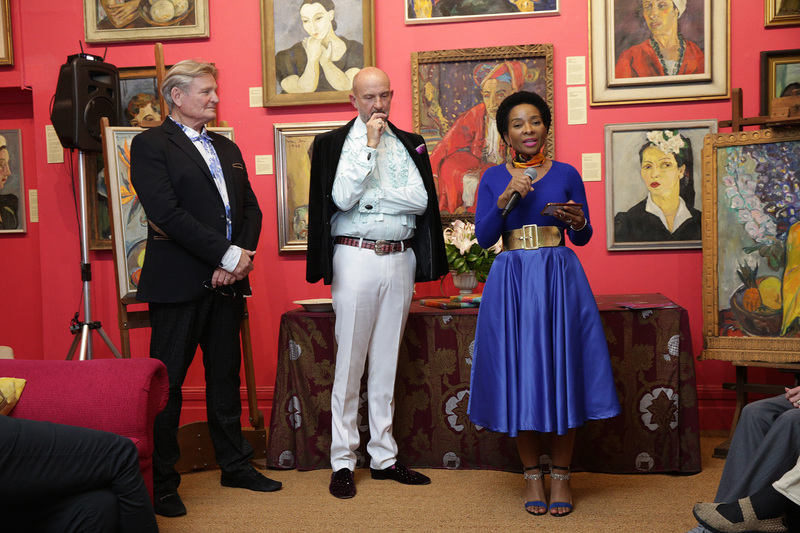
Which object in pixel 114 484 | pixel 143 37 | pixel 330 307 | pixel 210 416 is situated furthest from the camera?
pixel 143 37

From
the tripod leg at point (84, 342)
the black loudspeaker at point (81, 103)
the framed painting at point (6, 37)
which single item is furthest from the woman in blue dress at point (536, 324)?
the framed painting at point (6, 37)

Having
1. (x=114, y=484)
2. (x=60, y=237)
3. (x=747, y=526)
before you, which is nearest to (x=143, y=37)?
(x=60, y=237)

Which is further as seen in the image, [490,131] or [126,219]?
[490,131]

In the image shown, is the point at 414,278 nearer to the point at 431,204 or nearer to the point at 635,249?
the point at 431,204

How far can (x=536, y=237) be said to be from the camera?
296 centimetres

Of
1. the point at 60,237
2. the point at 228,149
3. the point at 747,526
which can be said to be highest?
the point at 228,149

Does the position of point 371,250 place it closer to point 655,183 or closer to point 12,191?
point 655,183

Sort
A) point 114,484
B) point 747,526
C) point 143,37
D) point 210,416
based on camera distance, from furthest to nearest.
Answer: point 143,37
point 210,416
point 747,526
point 114,484

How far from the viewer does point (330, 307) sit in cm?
367

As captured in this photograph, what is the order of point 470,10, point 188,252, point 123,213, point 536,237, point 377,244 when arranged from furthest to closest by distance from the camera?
point 470,10, point 123,213, point 377,244, point 188,252, point 536,237

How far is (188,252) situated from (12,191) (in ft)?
8.49

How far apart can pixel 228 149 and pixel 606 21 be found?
2.44 metres

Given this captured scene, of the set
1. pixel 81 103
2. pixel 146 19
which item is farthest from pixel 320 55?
pixel 81 103

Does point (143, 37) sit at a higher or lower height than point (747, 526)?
higher
